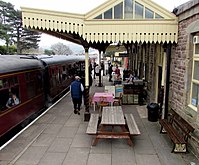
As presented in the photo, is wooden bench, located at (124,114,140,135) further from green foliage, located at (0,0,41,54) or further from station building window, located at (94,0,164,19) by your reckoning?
green foliage, located at (0,0,41,54)

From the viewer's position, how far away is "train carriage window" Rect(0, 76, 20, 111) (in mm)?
7055

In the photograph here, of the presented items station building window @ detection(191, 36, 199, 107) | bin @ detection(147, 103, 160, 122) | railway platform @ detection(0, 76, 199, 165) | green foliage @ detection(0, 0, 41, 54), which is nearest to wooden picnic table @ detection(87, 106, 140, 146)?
railway platform @ detection(0, 76, 199, 165)

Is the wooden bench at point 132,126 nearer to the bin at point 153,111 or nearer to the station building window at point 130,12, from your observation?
the bin at point 153,111

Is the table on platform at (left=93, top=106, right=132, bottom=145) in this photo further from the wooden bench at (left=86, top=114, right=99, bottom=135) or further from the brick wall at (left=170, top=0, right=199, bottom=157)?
the brick wall at (left=170, top=0, right=199, bottom=157)

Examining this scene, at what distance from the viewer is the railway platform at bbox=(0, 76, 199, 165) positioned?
5559mm

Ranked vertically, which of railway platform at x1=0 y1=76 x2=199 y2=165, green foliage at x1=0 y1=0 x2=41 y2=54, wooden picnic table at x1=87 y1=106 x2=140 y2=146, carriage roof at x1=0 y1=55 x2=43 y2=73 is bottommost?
railway platform at x1=0 y1=76 x2=199 y2=165

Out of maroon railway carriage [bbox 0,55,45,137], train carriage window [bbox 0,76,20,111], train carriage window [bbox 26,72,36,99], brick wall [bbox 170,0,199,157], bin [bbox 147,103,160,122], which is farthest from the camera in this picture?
train carriage window [bbox 26,72,36,99]

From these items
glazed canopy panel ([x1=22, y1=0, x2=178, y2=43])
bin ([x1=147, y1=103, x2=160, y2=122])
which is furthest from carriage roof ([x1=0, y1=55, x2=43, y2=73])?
bin ([x1=147, y1=103, x2=160, y2=122])

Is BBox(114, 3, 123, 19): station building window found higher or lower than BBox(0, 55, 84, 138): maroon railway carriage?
higher

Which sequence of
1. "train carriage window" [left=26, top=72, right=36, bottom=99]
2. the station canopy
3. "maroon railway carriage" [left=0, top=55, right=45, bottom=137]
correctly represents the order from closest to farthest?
"maroon railway carriage" [left=0, top=55, right=45, bottom=137] < the station canopy < "train carriage window" [left=26, top=72, right=36, bottom=99]

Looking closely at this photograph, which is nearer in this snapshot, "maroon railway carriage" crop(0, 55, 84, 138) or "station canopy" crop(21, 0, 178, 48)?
"maroon railway carriage" crop(0, 55, 84, 138)

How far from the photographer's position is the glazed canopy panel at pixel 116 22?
7555mm

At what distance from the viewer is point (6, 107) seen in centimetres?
732

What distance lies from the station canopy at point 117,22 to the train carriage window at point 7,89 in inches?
75.5
